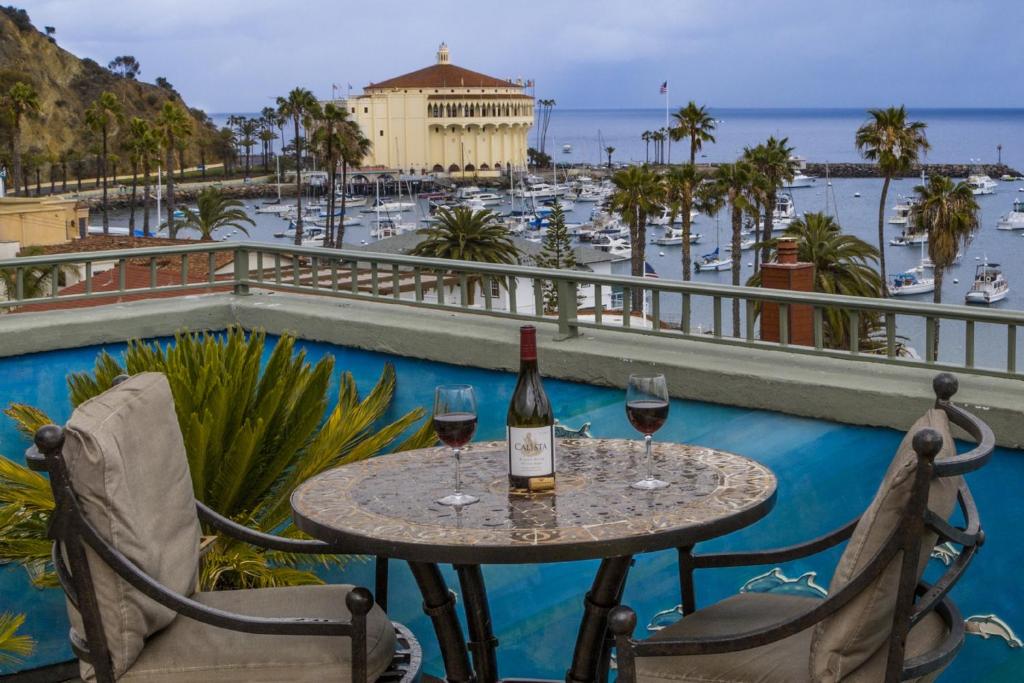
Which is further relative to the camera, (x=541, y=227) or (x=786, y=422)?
(x=541, y=227)

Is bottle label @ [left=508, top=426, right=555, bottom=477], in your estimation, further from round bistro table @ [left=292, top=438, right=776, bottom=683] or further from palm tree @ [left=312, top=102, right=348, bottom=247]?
palm tree @ [left=312, top=102, right=348, bottom=247]

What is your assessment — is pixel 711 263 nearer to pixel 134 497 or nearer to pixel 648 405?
pixel 648 405

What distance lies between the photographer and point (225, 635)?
3.39 meters

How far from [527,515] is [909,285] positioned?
78.4 m

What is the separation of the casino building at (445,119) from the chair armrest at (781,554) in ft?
495

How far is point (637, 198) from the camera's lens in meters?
61.1

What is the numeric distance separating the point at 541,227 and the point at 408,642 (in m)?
106

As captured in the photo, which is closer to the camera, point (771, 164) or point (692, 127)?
point (771, 164)

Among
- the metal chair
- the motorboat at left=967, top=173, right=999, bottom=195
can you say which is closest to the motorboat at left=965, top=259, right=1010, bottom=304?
the motorboat at left=967, top=173, right=999, bottom=195

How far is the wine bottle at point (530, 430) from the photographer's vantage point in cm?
331

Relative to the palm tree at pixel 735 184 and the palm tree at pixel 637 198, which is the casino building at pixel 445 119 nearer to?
the palm tree at pixel 735 184

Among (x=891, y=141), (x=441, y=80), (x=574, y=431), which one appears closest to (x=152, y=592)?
(x=574, y=431)

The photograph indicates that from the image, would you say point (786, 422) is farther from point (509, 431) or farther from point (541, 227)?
point (541, 227)

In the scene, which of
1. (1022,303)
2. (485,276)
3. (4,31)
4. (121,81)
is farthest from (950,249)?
(121,81)
